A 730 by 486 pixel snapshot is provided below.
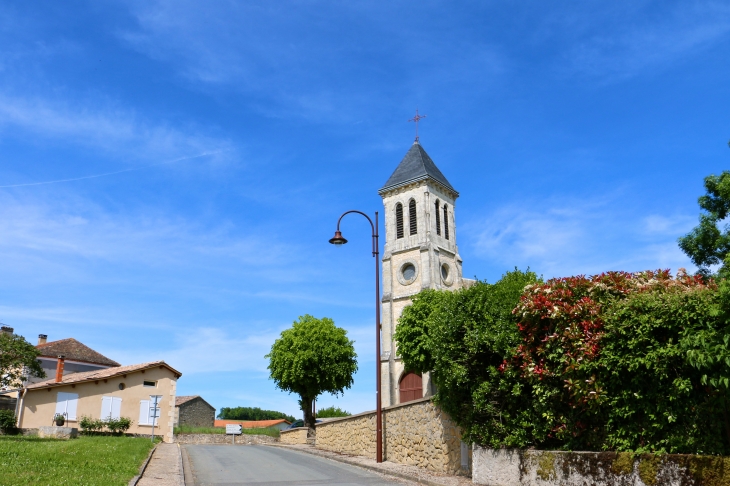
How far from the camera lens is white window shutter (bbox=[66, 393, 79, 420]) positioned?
104 feet

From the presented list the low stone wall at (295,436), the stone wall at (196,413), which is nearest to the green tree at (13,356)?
the low stone wall at (295,436)

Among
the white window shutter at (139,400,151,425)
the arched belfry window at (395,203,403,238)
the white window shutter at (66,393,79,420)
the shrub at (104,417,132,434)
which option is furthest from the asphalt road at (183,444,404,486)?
the arched belfry window at (395,203,403,238)

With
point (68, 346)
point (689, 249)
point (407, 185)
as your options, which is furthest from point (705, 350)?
point (68, 346)

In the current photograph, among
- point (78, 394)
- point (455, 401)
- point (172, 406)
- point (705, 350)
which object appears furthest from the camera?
point (172, 406)

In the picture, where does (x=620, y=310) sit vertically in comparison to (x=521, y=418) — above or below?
above

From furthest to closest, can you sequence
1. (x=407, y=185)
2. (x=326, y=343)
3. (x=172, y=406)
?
1. (x=407, y=185)
2. (x=326, y=343)
3. (x=172, y=406)

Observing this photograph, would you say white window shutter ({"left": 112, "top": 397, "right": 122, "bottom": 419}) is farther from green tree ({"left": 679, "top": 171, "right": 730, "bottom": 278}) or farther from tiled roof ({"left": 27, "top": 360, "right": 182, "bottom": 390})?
green tree ({"left": 679, "top": 171, "right": 730, "bottom": 278})

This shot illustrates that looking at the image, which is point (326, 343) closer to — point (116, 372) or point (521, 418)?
point (116, 372)

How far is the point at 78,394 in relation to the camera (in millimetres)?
32000

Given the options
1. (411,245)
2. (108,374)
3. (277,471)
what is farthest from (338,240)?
(411,245)

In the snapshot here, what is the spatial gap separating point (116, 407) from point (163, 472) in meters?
21.5

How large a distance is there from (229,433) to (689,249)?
24.9 metres

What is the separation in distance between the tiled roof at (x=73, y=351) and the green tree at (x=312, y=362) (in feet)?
58.4

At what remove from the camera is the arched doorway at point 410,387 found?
129ft
